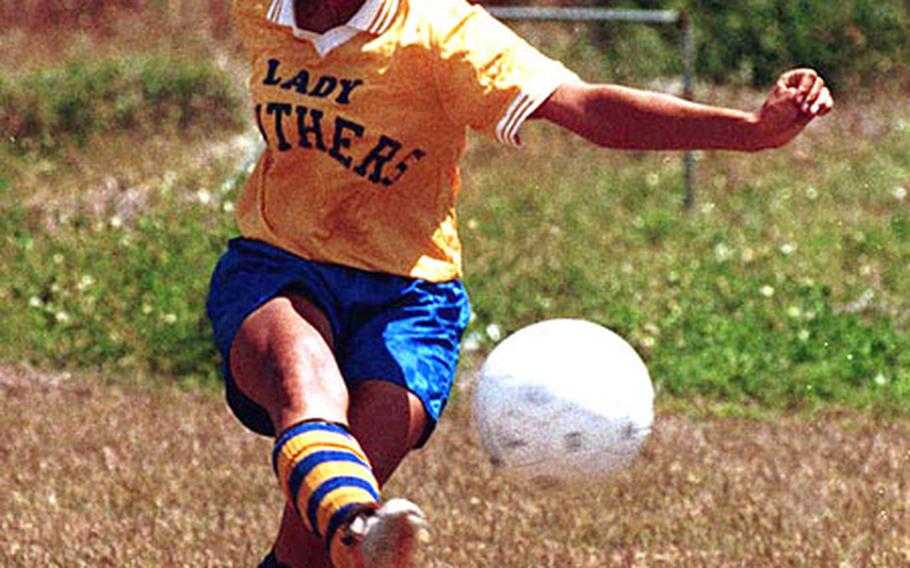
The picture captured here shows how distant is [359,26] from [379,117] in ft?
0.69

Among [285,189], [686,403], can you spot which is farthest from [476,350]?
[285,189]

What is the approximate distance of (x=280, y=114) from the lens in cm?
496

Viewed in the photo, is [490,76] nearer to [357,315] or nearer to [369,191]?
[369,191]

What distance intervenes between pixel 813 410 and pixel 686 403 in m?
0.54

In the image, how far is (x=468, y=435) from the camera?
326 inches

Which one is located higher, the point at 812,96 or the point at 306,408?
the point at 812,96

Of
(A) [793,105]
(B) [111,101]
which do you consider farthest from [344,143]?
(B) [111,101]

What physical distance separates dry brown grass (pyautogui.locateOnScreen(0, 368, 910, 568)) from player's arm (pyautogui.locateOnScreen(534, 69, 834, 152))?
181 centimetres

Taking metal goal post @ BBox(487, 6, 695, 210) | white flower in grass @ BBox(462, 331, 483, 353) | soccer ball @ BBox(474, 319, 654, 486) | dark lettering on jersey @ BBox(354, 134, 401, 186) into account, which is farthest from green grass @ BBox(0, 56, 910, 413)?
dark lettering on jersey @ BBox(354, 134, 401, 186)

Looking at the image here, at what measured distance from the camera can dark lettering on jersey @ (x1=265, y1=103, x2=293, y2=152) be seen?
195 inches

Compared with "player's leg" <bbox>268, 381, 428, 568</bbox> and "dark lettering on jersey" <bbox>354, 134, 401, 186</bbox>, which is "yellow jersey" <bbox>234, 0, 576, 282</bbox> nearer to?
"dark lettering on jersey" <bbox>354, 134, 401, 186</bbox>

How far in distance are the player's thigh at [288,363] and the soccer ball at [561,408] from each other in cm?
42

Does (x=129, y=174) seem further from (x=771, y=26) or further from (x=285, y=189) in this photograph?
(x=285, y=189)

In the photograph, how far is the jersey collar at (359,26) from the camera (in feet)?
15.9
